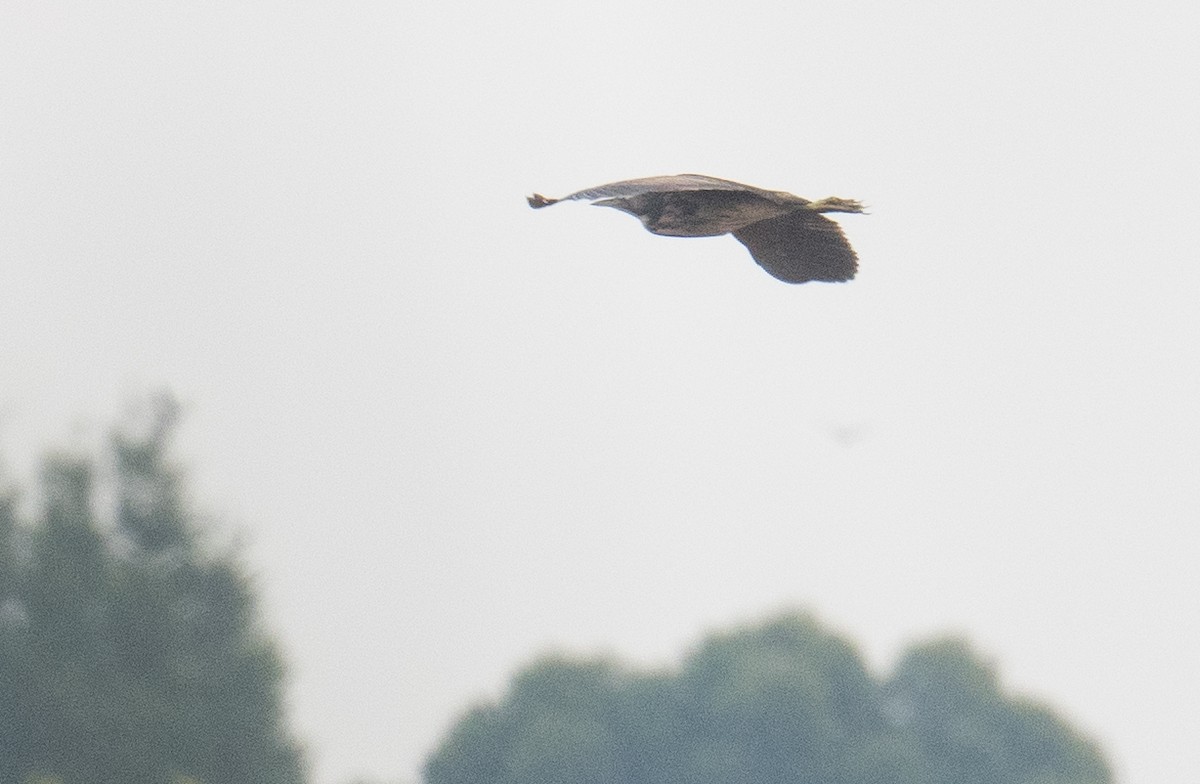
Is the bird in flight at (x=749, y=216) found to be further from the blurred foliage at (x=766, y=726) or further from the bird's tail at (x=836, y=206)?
the blurred foliage at (x=766, y=726)

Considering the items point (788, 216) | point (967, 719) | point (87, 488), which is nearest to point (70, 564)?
point (87, 488)

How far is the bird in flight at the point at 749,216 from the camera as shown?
6.27 meters

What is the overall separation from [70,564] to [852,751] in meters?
27.8

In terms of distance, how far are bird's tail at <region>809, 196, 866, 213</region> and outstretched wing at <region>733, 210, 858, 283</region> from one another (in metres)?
0.19

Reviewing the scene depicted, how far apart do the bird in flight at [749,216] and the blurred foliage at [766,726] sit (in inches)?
2042

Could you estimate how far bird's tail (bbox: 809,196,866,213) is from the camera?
688cm

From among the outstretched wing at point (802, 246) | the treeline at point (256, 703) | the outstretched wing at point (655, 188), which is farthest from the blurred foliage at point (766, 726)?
the outstretched wing at point (655, 188)

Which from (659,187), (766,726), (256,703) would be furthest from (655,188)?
(766,726)

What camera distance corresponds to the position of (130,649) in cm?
4334

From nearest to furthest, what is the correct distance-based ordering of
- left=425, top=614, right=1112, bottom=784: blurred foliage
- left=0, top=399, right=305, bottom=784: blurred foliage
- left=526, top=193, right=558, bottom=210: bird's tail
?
1. left=526, top=193, right=558, bottom=210: bird's tail
2. left=0, top=399, right=305, bottom=784: blurred foliage
3. left=425, top=614, right=1112, bottom=784: blurred foliage

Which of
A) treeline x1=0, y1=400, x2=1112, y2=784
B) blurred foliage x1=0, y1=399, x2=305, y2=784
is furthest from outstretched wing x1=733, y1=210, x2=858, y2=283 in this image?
blurred foliage x1=0, y1=399, x2=305, y2=784

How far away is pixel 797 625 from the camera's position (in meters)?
64.6

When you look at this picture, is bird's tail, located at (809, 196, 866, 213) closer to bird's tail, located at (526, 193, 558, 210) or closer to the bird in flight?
the bird in flight

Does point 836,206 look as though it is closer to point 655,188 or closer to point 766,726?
point 655,188
